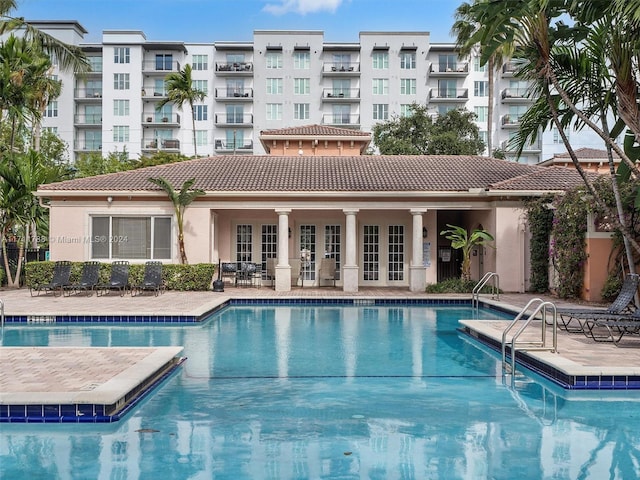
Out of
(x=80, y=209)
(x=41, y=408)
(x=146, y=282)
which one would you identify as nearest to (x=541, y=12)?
(x=41, y=408)

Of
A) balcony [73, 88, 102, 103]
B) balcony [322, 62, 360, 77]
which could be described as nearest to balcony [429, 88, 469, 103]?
balcony [322, 62, 360, 77]

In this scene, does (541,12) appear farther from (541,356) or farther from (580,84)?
(541,356)

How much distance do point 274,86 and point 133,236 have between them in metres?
47.5

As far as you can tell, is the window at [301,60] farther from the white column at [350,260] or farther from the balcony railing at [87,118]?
the white column at [350,260]

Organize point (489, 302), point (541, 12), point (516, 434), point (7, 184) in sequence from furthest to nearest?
point (7, 184), point (489, 302), point (541, 12), point (516, 434)

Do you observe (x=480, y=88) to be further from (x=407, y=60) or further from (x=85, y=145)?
(x=85, y=145)

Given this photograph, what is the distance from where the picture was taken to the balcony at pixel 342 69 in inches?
2557

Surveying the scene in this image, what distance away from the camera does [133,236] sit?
21109mm

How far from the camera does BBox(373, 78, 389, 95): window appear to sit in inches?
2581

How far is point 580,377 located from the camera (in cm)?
790

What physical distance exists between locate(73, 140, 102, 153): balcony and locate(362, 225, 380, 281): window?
51.3 meters

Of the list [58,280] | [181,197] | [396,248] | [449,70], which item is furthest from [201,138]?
[58,280]

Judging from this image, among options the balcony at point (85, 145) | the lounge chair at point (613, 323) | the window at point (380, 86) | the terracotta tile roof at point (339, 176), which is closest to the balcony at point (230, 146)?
the balcony at point (85, 145)

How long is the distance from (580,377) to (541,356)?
105cm
